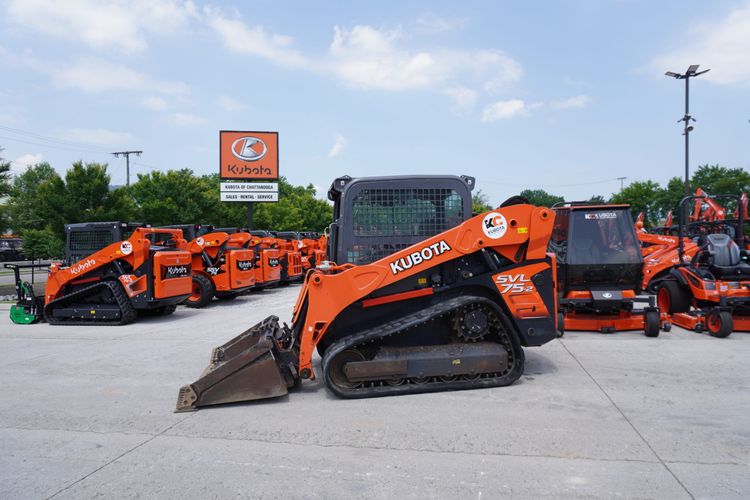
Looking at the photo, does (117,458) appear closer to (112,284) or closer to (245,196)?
(112,284)

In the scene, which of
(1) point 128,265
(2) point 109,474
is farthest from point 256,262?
(2) point 109,474

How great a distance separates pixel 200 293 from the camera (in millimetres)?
13906

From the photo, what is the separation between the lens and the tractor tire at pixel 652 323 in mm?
7980

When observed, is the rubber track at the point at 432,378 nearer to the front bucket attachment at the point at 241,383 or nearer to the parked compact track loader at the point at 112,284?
the front bucket attachment at the point at 241,383

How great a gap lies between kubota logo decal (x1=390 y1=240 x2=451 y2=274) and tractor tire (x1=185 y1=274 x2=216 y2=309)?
32.4ft

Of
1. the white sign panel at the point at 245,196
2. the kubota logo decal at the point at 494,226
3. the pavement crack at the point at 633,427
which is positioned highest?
the white sign panel at the point at 245,196

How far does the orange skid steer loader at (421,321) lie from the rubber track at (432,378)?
11 mm

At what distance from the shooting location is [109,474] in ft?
11.9

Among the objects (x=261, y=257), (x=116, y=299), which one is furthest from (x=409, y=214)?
(x=261, y=257)

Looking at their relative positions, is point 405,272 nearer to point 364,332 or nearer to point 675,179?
point 364,332

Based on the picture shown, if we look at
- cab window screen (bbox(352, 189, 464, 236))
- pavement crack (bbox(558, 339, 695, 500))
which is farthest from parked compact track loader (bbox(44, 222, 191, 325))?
pavement crack (bbox(558, 339, 695, 500))

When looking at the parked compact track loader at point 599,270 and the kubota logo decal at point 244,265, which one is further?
the kubota logo decal at point 244,265

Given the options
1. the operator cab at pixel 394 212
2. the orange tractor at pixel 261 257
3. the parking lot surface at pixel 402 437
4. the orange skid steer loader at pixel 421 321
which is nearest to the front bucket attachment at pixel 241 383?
the orange skid steer loader at pixel 421 321

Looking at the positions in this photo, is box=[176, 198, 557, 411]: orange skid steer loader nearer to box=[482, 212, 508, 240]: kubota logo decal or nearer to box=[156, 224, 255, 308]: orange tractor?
box=[482, 212, 508, 240]: kubota logo decal
